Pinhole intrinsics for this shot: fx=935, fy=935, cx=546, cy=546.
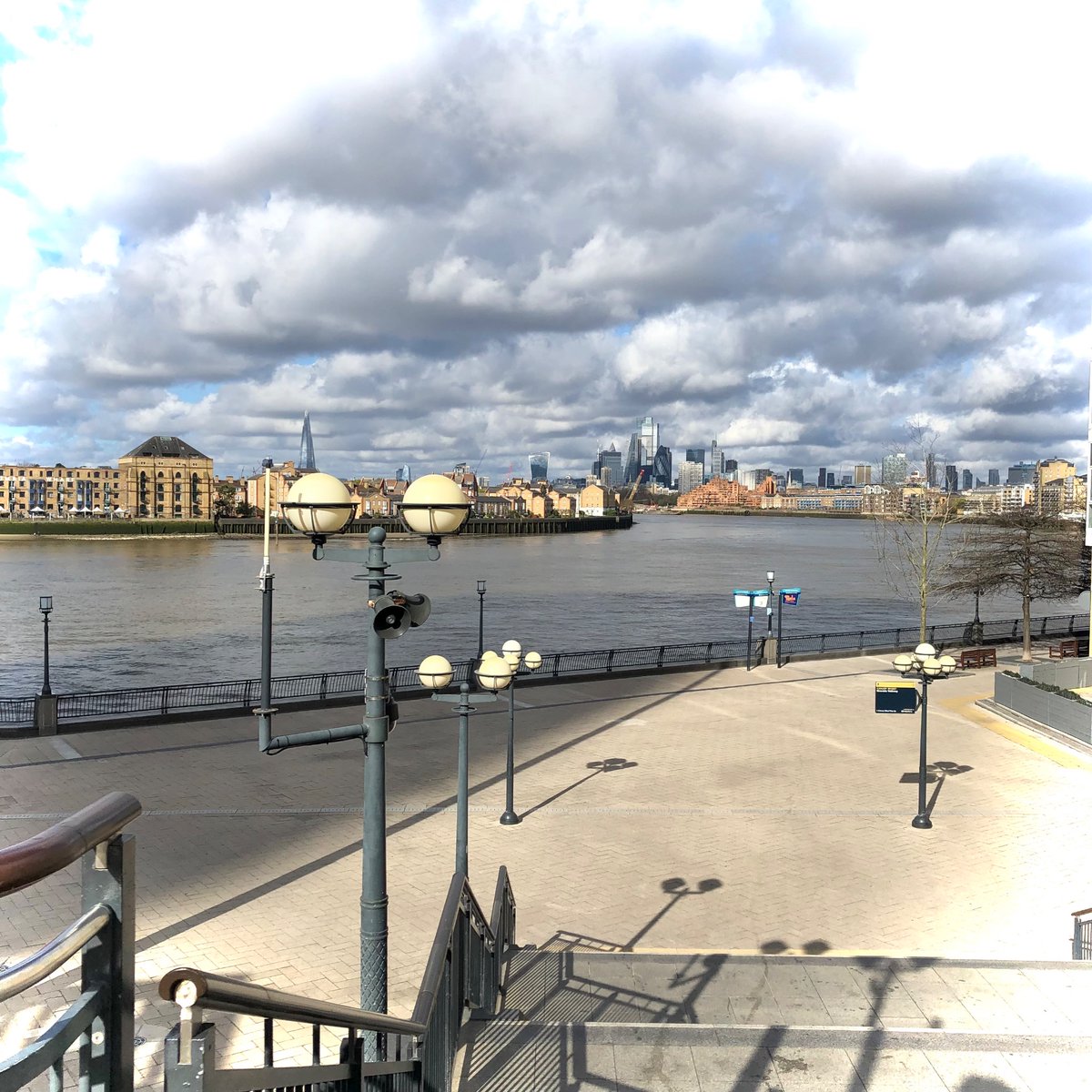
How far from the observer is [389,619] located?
A: 5.99 metres

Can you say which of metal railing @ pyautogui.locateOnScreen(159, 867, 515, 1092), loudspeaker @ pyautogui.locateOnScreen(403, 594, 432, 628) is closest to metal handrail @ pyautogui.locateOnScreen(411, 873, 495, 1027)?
metal railing @ pyautogui.locateOnScreen(159, 867, 515, 1092)

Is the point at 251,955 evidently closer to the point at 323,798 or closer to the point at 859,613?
the point at 323,798

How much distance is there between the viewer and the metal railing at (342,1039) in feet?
6.28

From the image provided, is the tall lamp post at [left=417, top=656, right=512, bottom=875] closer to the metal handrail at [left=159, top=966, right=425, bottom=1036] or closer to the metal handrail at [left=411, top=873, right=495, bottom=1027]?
the metal handrail at [left=411, top=873, right=495, bottom=1027]

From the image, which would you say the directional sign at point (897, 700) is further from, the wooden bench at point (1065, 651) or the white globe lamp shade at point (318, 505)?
the wooden bench at point (1065, 651)

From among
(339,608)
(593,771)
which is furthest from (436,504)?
(339,608)

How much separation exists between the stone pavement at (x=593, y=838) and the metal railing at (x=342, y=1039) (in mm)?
3935

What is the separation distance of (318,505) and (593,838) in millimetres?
9371

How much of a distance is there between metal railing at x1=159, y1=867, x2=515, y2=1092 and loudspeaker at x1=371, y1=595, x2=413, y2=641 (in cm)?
161

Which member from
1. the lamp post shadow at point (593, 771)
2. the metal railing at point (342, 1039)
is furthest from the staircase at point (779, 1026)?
the lamp post shadow at point (593, 771)

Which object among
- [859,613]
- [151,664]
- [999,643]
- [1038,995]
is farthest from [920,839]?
[859,613]

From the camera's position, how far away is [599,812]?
51.2ft

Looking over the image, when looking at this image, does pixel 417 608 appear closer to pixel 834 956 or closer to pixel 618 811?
pixel 834 956

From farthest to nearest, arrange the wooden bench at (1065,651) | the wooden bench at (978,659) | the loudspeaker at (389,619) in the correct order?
the wooden bench at (1065,651)
the wooden bench at (978,659)
the loudspeaker at (389,619)
